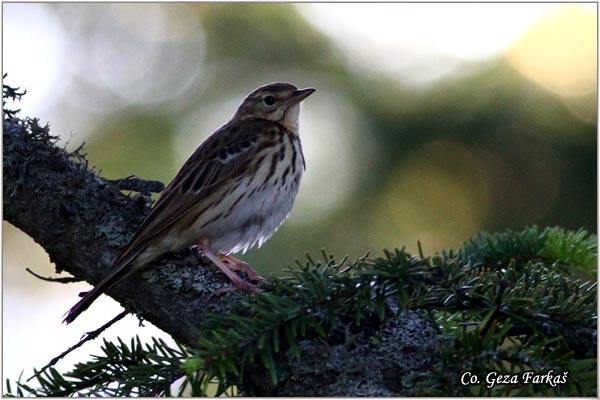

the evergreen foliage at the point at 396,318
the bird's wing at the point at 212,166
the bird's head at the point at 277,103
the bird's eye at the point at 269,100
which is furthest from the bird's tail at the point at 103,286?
the bird's eye at the point at 269,100

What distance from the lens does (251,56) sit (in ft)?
18.6

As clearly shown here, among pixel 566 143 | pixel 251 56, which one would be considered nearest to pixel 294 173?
pixel 251 56

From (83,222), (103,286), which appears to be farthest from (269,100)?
(103,286)

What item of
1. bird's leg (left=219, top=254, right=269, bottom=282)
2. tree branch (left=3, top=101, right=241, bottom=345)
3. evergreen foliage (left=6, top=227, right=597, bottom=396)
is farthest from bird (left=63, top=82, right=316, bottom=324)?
evergreen foliage (left=6, top=227, right=597, bottom=396)

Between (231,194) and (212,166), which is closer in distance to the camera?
(231,194)

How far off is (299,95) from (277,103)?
0.25 m

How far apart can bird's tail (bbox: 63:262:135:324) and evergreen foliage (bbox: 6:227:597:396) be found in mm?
583

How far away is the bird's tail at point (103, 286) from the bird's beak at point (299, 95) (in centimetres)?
235

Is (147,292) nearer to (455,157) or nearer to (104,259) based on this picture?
(104,259)

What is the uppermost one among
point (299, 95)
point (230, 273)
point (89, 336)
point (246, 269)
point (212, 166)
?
point (299, 95)

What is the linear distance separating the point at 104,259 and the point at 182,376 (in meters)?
1.16

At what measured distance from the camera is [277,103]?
20.0ft

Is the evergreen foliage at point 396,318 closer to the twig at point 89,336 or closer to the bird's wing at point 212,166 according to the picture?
the twig at point 89,336

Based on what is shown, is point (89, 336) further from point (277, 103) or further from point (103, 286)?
point (277, 103)
